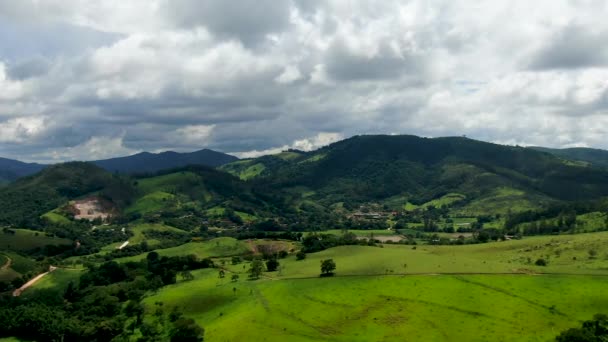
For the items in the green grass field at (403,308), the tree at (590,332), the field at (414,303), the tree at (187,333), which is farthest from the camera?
the tree at (187,333)

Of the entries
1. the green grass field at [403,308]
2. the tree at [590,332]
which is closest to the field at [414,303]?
the green grass field at [403,308]

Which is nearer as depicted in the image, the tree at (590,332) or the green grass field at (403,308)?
the tree at (590,332)

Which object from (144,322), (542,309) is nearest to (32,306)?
(144,322)

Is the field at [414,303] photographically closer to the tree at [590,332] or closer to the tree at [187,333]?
the tree at [187,333]

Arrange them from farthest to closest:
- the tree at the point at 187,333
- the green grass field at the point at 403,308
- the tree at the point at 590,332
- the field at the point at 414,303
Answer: the tree at the point at 187,333 → the field at the point at 414,303 → the green grass field at the point at 403,308 → the tree at the point at 590,332

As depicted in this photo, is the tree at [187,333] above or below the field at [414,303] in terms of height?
below

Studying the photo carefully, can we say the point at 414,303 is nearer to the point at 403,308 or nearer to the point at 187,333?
the point at 403,308

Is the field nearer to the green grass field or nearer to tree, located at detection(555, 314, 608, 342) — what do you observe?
the green grass field
